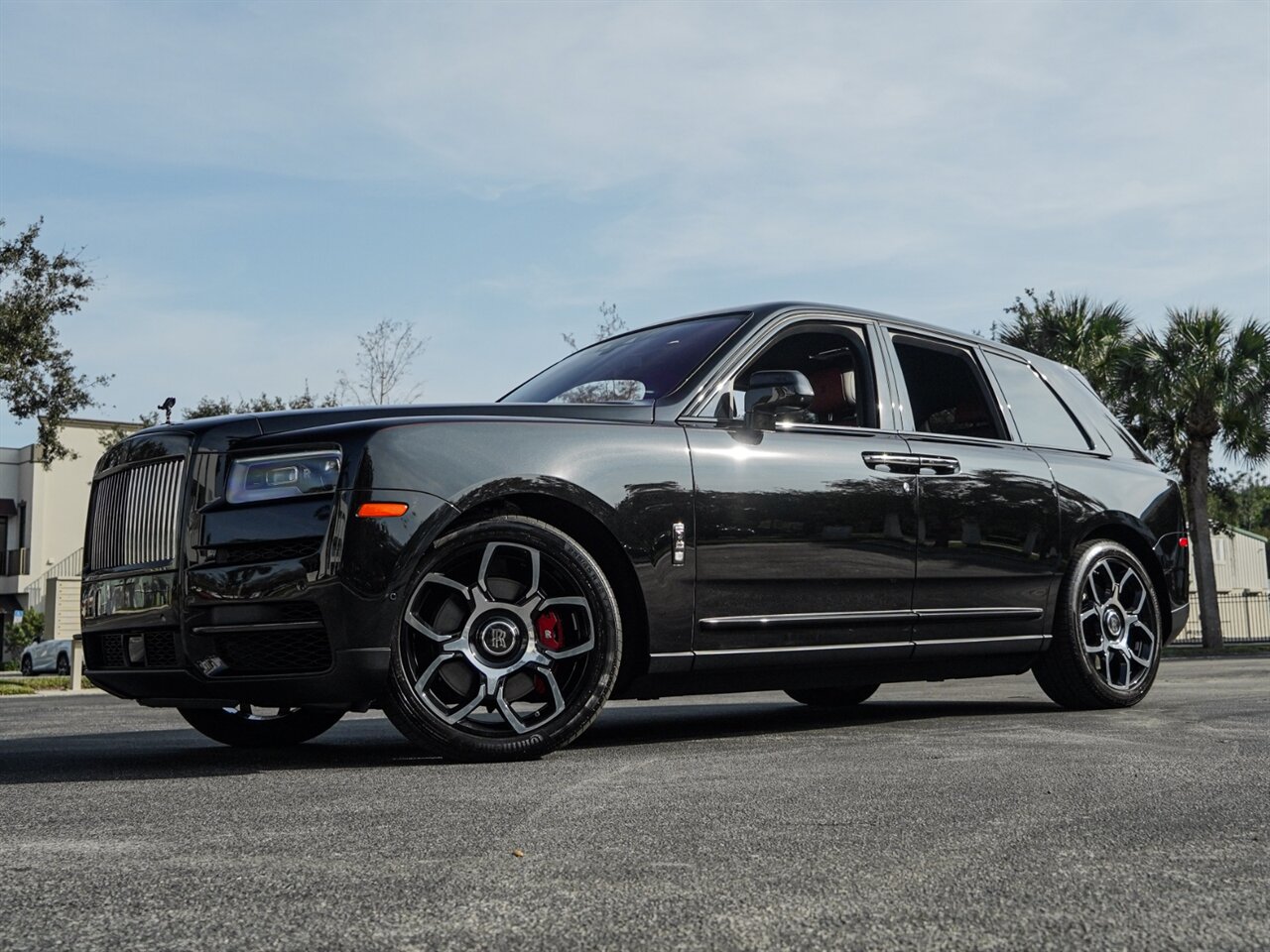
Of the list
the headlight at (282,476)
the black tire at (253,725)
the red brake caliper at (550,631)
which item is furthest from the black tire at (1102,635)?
the headlight at (282,476)

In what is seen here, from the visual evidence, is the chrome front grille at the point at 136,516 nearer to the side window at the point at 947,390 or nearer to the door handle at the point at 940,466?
the door handle at the point at 940,466

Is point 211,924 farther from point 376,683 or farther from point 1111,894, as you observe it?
point 376,683

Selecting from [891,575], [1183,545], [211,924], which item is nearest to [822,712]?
[891,575]

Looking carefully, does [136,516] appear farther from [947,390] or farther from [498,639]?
[947,390]

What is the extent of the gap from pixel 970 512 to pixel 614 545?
198 cm

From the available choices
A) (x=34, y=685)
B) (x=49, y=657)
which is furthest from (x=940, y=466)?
(x=49, y=657)

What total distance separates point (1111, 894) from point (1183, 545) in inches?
214

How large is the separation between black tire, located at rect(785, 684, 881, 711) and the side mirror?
2.70m

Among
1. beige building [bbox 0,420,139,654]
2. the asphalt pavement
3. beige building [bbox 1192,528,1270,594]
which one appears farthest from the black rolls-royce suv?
beige building [bbox 1192,528,1270,594]

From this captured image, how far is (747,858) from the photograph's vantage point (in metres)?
2.68

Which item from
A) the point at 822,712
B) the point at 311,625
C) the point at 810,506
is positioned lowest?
the point at 822,712

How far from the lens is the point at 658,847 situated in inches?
111

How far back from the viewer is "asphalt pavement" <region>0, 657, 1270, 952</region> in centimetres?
215

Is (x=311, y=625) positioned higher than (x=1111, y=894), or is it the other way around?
(x=311, y=625)
